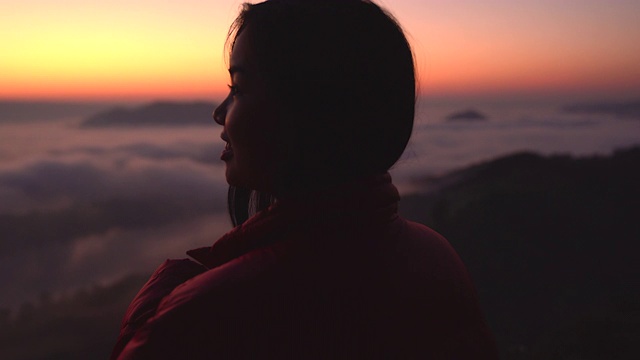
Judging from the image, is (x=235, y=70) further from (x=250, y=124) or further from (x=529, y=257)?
(x=529, y=257)

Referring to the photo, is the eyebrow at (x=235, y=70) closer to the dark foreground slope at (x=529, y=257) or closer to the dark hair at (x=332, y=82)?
the dark hair at (x=332, y=82)

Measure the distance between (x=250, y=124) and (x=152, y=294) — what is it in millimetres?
437

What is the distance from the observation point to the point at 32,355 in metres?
62.5

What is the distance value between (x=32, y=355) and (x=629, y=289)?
61701 millimetres

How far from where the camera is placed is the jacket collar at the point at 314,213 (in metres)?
1.17

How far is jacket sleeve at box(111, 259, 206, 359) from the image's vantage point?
1.15 metres

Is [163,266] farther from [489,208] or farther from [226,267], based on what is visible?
[489,208]

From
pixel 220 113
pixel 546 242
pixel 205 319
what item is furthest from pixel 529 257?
pixel 205 319

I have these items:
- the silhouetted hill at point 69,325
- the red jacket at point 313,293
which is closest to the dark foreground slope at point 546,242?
the red jacket at point 313,293

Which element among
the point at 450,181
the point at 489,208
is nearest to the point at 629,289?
the point at 489,208

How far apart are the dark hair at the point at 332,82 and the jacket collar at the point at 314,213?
50mm

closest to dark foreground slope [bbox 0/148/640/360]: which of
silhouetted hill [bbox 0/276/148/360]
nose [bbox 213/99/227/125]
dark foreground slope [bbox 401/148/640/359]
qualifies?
dark foreground slope [bbox 401/148/640/359]

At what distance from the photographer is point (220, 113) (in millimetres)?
1326

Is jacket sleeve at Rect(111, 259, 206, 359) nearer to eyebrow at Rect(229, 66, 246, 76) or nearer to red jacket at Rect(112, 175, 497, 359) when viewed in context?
red jacket at Rect(112, 175, 497, 359)
